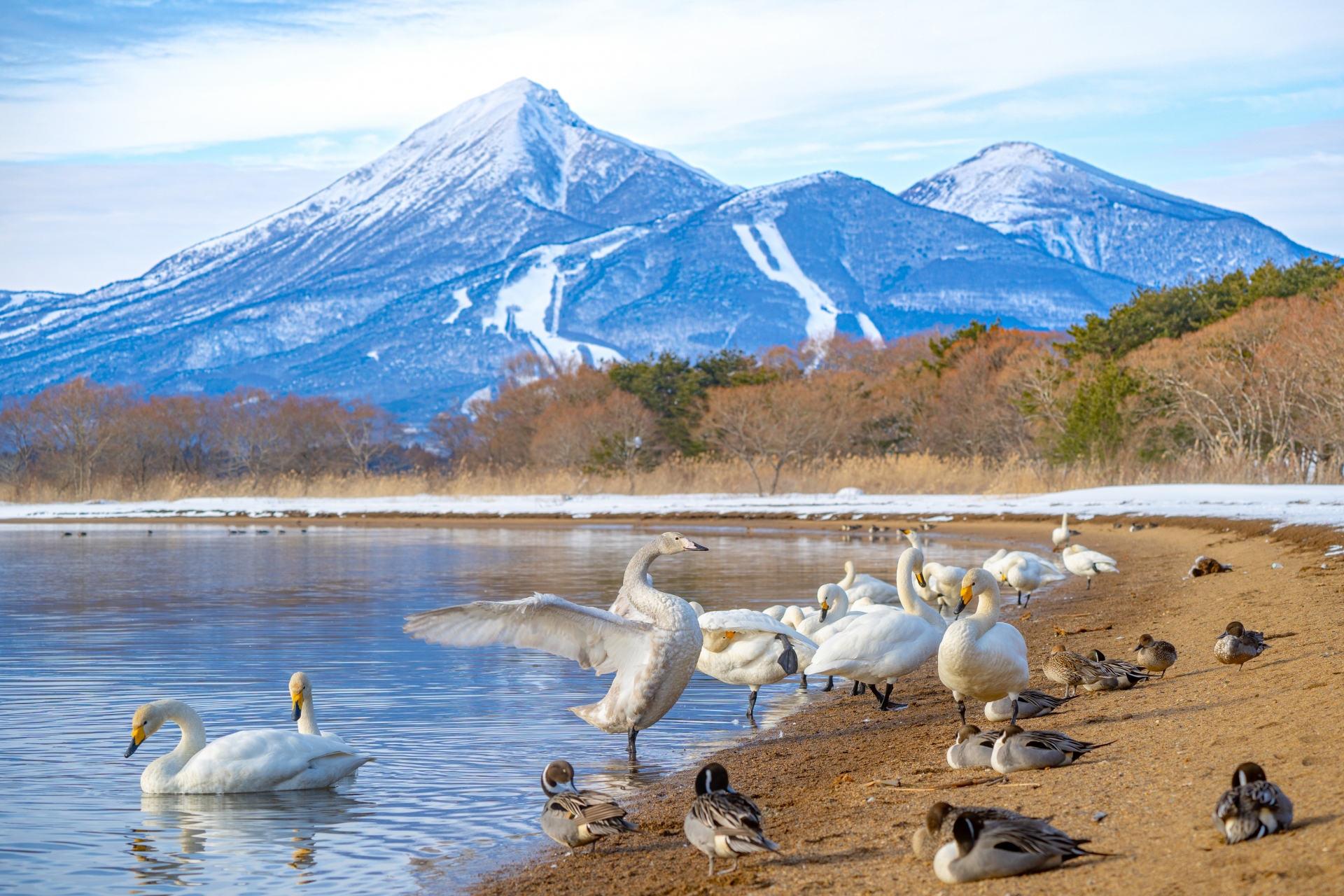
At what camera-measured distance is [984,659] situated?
26.0ft

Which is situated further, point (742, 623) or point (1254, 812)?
point (742, 623)

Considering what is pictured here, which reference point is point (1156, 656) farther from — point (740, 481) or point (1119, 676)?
point (740, 481)

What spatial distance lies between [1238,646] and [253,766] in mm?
6502

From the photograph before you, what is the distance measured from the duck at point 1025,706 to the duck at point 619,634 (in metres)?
1.99

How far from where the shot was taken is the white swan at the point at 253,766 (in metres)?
7.91

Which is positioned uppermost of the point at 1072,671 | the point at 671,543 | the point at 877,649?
the point at 671,543

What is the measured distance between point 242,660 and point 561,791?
7.87 m

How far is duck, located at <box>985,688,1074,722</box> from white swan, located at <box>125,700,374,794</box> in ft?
13.5

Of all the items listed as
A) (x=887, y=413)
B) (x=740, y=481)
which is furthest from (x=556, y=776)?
(x=887, y=413)

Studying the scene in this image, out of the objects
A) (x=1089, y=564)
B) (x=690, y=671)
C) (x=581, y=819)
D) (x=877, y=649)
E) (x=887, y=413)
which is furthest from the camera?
(x=887, y=413)

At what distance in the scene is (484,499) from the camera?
152 feet

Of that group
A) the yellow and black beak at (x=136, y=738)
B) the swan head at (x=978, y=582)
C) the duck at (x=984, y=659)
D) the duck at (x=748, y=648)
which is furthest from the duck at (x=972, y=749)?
the yellow and black beak at (x=136, y=738)

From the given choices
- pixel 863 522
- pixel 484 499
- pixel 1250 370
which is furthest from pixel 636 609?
pixel 484 499

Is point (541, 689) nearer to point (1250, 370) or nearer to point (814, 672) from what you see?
point (814, 672)
